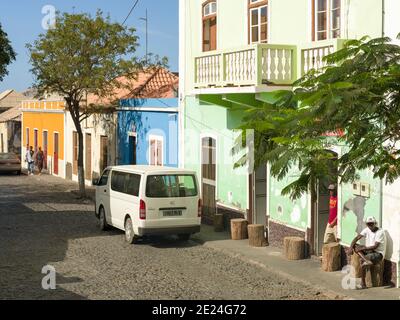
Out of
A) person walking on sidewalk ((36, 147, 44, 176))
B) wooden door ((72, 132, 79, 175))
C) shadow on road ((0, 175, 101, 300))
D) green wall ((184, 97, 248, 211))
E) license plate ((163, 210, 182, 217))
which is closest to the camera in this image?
shadow on road ((0, 175, 101, 300))

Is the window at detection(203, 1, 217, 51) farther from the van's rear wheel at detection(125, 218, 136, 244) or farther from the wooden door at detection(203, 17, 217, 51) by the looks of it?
the van's rear wheel at detection(125, 218, 136, 244)

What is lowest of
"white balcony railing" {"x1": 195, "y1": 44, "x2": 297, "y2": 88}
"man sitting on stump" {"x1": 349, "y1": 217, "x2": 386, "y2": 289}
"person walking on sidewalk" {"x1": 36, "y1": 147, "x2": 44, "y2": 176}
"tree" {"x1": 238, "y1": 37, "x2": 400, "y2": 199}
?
"man sitting on stump" {"x1": 349, "y1": 217, "x2": 386, "y2": 289}

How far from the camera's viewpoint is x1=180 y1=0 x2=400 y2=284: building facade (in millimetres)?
12125

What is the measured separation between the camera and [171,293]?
35.9ft

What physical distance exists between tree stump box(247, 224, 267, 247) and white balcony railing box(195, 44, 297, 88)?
330cm

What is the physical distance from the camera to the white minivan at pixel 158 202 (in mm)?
14922

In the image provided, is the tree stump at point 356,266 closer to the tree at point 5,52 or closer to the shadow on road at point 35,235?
the shadow on road at point 35,235

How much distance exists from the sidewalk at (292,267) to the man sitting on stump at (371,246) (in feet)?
1.49

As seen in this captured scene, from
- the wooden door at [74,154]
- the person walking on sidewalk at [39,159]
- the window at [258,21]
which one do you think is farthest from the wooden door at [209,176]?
the person walking on sidewalk at [39,159]

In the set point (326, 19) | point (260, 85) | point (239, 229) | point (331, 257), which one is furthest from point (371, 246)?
point (239, 229)

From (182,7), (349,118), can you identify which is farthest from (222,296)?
(182,7)

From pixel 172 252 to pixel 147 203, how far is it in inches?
48.4

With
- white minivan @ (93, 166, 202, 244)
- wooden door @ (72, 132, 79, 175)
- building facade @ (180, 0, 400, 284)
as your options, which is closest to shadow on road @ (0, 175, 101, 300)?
white minivan @ (93, 166, 202, 244)

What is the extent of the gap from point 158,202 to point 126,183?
53.6 inches
